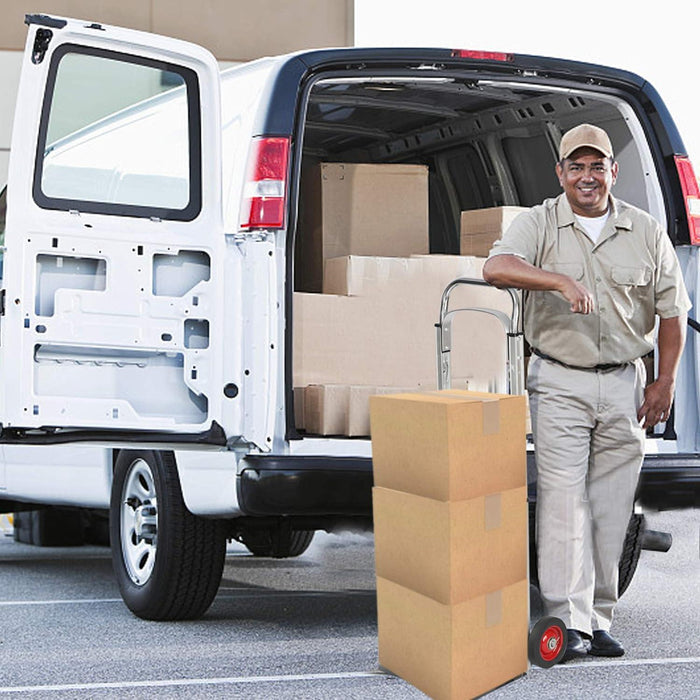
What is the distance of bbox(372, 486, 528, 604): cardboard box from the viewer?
455cm

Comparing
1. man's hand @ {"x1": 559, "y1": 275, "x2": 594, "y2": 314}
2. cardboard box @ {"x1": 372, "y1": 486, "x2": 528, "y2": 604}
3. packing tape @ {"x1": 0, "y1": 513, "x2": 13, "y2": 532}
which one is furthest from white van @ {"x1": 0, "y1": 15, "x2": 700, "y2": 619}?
→ packing tape @ {"x1": 0, "y1": 513, "x2": 13, "y2": 532}

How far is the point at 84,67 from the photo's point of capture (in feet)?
18.4

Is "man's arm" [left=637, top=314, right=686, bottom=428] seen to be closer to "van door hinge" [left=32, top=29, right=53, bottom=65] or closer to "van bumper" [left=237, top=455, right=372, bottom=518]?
"van bumper" [left=237, top=455, right=372, bottom=518]

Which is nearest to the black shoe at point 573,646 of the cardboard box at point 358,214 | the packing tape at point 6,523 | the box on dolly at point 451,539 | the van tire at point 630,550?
the box on dolly at point 451,539

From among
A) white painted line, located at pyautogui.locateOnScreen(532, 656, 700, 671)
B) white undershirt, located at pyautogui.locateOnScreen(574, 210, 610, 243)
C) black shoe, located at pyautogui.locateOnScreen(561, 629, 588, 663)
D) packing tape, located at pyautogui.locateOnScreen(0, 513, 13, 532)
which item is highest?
white undershirt, located at pyautogui.locateOnScreen(574, 210, 610, 243)

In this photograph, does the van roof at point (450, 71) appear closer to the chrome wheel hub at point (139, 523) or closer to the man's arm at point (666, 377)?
the man's arm at point (666, 377)

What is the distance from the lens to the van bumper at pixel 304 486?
5.31m

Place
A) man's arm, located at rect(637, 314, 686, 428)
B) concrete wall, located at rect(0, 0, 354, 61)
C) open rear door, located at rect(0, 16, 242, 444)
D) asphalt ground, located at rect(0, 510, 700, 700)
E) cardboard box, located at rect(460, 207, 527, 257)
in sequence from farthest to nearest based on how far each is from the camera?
concrete wall, located at rect(0, 0, 354, 61) → cardboard box, located at rect(460, 207, 527, 257) → man's arm, located at rect(637, 314, 686, 428) → open rear door, located at rect(0, 16, 242, 444) → asphalt ground, located at rect(0, 510, 700, 700)

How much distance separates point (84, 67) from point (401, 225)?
1.65 meters

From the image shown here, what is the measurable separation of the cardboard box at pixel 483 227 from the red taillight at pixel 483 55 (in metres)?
0.80

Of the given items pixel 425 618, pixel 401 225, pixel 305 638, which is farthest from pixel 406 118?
pixel 425 618

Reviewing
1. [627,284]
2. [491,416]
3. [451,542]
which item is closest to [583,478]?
[627,284]

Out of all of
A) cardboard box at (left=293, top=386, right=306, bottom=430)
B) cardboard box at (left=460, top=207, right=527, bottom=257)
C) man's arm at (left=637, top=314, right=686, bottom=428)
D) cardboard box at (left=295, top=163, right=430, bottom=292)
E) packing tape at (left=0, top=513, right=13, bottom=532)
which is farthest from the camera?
packing tape at (left=0, top=513, right=13, bottom=532)

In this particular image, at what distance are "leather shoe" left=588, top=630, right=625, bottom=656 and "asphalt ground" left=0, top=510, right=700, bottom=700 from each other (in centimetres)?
5
